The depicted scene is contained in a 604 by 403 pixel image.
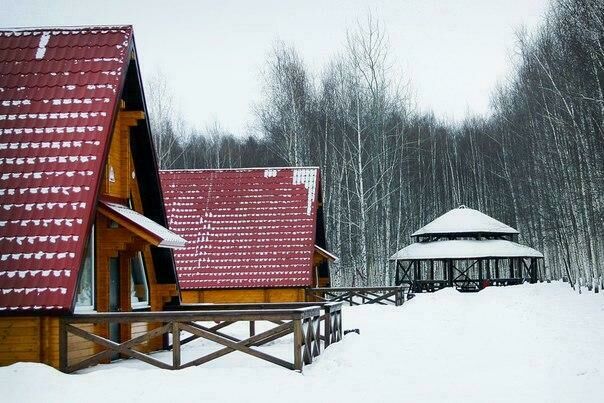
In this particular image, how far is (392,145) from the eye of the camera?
45.9 m

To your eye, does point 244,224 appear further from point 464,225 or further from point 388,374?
point 464,225

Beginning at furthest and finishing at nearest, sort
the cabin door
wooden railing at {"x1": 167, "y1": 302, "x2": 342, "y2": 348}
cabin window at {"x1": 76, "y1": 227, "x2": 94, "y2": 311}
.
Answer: wooden railing at {"x1": 167, "y1": 302, "x2": 342, "y2": 348} → the cabin door → cabin window at {"x1": 76, "y1": 227, "x2": 94, "y2": 311}

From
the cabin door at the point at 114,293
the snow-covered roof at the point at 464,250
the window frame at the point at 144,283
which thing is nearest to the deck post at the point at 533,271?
the snow-covered roof at the point at 464,250

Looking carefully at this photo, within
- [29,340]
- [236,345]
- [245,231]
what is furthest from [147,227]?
[245,231]

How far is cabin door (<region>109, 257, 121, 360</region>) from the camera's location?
12664 millimetres

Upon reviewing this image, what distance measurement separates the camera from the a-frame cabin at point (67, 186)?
10188 millimetres

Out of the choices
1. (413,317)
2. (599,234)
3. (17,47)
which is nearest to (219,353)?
(17,47)

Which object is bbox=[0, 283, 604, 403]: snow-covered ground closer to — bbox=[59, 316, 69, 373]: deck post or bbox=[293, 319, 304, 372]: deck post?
bbox=[293, 319, 304, 372]: deck post

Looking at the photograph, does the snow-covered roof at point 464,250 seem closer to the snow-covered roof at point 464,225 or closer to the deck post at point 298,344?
the snow-covered roof at point 464,225

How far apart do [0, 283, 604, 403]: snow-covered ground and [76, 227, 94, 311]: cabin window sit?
107 cm

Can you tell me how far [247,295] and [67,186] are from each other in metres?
12.5

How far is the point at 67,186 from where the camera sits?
1088 centimetres

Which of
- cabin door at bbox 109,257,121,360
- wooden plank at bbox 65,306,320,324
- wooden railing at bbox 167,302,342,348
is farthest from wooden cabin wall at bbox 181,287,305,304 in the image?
wooden plank at bbox 65,306,320,324

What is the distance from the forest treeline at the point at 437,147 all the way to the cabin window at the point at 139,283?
15.4 meters
